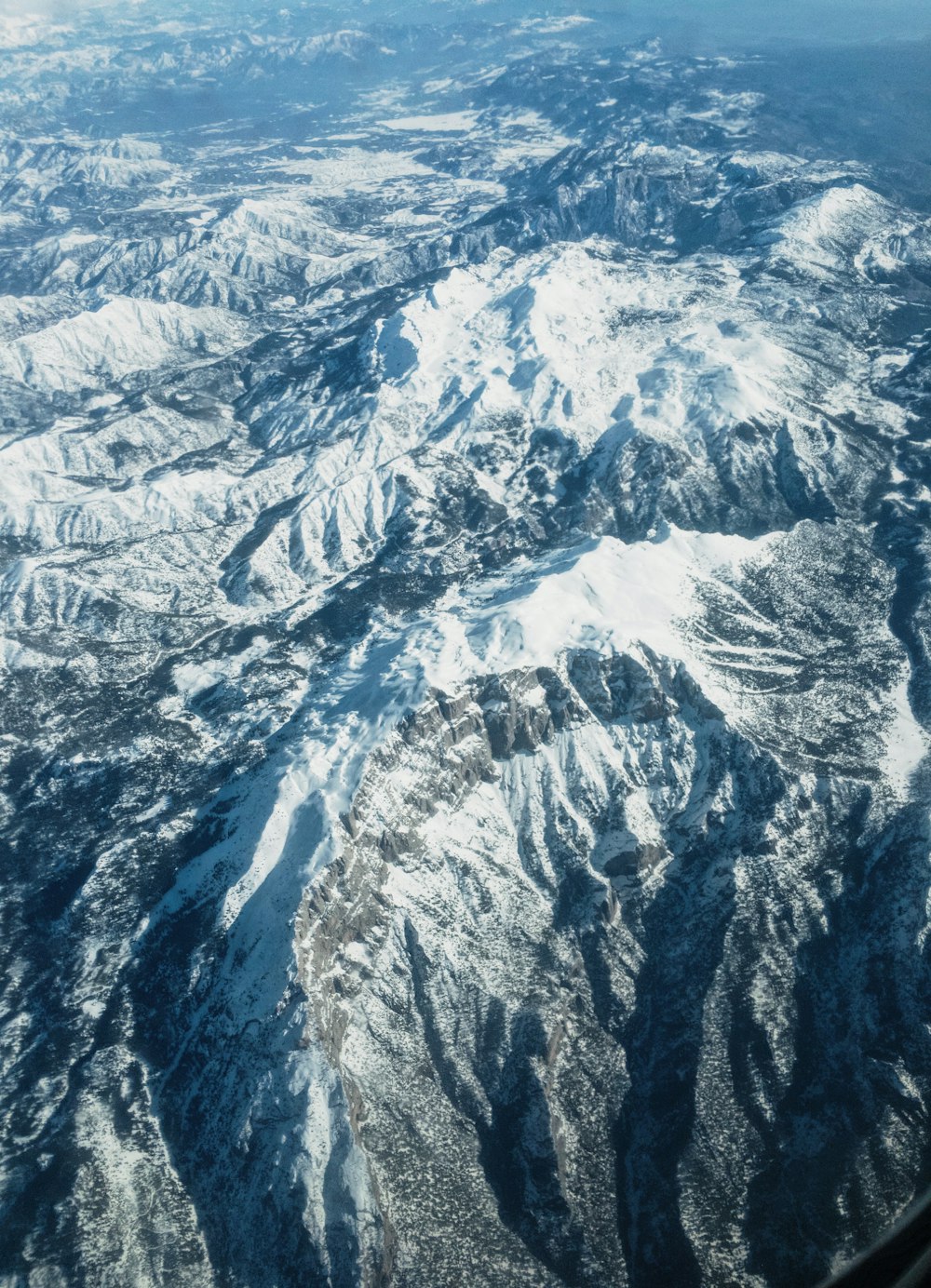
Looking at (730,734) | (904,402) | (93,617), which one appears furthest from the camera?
(904,402)

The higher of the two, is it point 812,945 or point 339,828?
point 339,828

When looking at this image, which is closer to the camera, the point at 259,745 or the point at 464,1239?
the point at 464,1239

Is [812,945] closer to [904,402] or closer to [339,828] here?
[339,828]

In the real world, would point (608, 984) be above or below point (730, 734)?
below

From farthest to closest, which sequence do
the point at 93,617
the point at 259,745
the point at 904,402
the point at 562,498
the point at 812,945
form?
the point at 904,402 < the point at 562,498 < the point at 93,617 < the point at 259,745 < the point at 812,945

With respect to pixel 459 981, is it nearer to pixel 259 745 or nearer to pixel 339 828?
pixel 339 828

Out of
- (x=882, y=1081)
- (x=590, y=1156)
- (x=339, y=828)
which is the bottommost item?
(x=590, y=1156)

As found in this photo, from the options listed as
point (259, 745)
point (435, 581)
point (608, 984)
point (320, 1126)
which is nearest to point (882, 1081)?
point (608, 984)

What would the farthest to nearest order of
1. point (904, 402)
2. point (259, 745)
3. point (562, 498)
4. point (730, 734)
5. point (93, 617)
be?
point (904, 402), point (562, 498), point (93, 617), point (259, 745), point (730, 734)

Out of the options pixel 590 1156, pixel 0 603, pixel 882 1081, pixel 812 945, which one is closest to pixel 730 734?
pixel 812 945

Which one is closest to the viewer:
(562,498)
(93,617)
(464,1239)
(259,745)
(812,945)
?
(464,1239)
